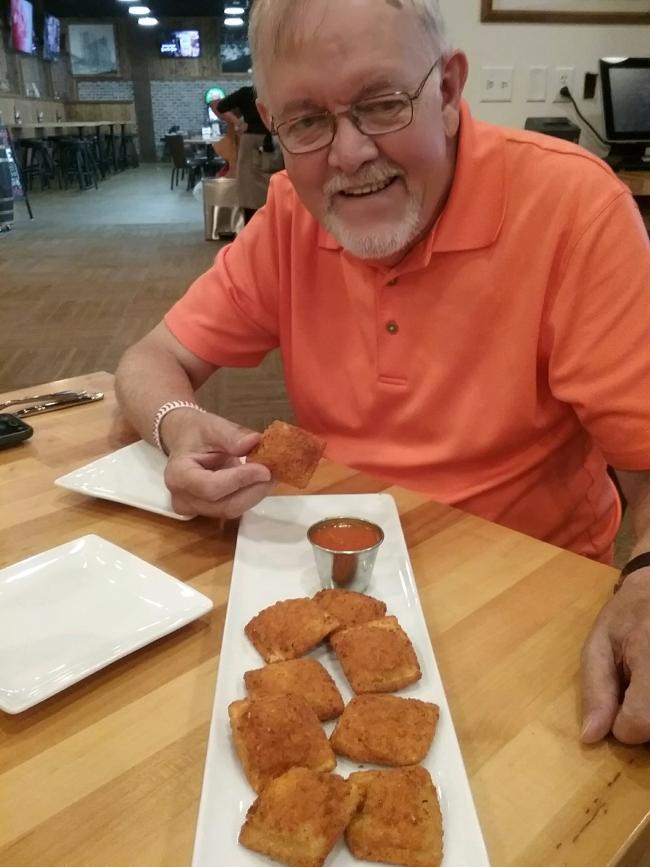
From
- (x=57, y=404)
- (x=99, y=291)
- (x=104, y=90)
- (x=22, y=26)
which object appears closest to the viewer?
(x=57, y=404)

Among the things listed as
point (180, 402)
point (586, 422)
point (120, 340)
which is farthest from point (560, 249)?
point (120, 340)

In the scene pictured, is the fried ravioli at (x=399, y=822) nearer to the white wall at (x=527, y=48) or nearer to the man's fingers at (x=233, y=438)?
the man's fingers at (x=233, y=438)

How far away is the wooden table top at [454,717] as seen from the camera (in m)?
0.64

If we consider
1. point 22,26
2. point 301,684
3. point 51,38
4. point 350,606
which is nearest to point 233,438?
point 350,606

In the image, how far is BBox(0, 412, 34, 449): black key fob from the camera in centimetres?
136

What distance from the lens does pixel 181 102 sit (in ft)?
62.9

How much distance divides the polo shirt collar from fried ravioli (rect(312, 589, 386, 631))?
0.65 m

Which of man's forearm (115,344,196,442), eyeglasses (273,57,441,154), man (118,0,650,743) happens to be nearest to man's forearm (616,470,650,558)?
man (118,0,650,743)

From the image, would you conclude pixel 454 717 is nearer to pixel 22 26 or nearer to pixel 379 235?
pixel 379 235

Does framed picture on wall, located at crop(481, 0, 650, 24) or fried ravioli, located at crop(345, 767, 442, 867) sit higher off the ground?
framed picture on wall, located at crop(481, 0, 650, 24)

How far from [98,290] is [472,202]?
16.1ft

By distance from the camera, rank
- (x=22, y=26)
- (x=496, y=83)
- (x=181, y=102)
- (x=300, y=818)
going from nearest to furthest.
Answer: (x=300, y=818)
(x=496, y=83)
(x=22, y=26)
(x=181, y=102)

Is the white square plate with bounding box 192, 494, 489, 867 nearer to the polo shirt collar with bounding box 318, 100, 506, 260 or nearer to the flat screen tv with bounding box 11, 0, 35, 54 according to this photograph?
the polo shirt collar with bounding box 318, 100, 506, 260

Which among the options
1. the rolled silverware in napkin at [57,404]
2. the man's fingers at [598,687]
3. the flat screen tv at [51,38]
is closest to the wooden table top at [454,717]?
the man's fingers at [598,687]
